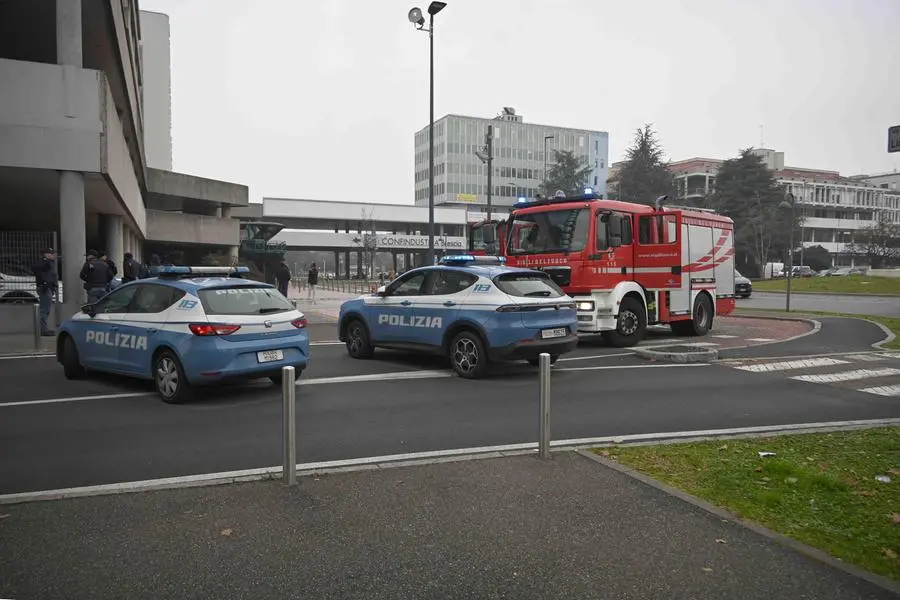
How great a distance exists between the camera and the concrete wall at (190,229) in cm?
3734

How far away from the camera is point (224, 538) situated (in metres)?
4.21

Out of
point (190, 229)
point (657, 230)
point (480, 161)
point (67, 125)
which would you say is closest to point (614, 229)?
point (657, 230)

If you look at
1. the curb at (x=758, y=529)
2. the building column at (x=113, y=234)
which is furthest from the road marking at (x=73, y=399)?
the building column at (x=113, y=234)

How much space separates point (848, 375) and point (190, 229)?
35246mm

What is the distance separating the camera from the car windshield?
45.9 ft

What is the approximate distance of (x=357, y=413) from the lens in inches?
313

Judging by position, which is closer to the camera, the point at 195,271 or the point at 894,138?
the point at 894,138

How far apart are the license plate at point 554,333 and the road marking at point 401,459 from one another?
134 inches

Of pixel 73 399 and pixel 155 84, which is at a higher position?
pixel 155 84

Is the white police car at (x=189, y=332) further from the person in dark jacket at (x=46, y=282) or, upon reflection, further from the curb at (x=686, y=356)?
the curb at (x=686, y=356)

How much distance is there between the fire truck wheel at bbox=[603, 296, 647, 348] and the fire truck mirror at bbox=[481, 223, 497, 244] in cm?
313

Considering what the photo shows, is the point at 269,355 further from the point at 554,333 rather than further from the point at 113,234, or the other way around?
the point at 113,234

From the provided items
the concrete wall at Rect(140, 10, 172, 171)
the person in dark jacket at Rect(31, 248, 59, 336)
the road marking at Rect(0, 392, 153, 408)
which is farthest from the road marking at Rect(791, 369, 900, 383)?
the concrete wall at Rect(140, 10, 172, 171)

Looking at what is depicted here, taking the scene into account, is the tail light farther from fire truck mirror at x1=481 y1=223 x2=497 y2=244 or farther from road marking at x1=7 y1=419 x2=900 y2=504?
fire truck mirror at x1=481 y1=223 x2=497 y2=244
